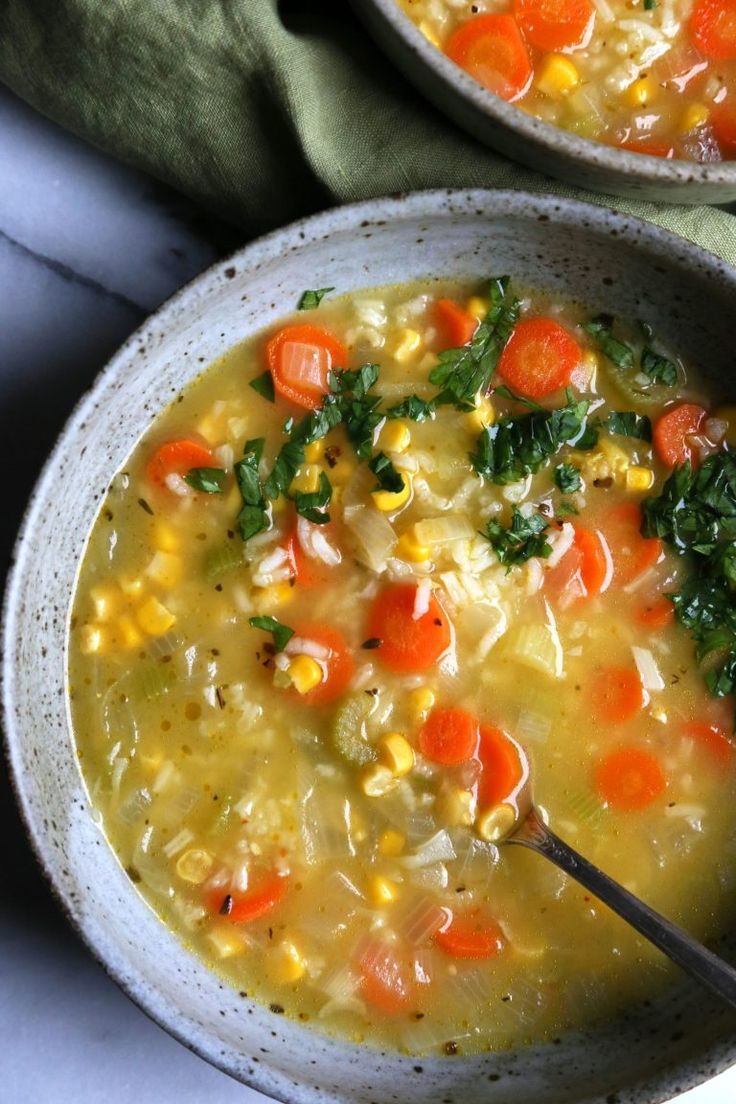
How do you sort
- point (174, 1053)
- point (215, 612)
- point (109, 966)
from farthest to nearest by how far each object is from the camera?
point (174, 1053), point (215, 612), point (109, 966)

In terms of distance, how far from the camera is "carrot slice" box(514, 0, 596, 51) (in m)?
3.98

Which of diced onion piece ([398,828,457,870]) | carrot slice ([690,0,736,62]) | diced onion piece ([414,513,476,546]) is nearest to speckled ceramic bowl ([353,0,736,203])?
carrot slice ([690,0,736,62])

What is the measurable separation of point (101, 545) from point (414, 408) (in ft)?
3.29

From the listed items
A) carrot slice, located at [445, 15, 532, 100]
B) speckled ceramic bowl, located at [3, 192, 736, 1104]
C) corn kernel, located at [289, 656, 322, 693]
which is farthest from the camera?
carrot slice, located at [445, 15, 532, 100]

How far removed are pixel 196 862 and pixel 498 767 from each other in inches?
35.9

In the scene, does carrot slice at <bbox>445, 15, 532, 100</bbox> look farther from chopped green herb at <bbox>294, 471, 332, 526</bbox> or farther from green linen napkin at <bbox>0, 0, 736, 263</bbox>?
chopped green herb at <bbox>294, 471, 332, 526</bbox>

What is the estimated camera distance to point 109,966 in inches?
136

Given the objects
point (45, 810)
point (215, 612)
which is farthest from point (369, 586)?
point (45, 810)

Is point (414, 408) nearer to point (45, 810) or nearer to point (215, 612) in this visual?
point (215, 612)

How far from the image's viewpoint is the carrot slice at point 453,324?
12.4ft

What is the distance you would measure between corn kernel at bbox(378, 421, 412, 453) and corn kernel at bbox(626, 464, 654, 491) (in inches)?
25.5

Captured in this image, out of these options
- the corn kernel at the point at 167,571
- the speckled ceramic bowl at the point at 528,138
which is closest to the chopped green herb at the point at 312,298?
the speckled ceramic bowl at the point at 528,138

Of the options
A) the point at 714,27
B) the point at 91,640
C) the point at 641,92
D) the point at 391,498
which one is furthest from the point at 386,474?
the point at 714,27

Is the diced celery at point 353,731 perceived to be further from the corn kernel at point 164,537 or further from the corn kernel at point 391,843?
the corn kernel at point 164,537
